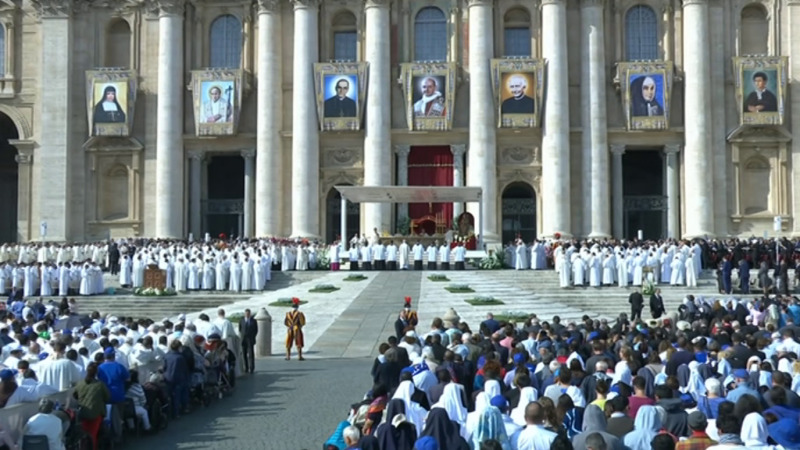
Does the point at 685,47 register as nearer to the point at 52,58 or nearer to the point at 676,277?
the point at 676,277

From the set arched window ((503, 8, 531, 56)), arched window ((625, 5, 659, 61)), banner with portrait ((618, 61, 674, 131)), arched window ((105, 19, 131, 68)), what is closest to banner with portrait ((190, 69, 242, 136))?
arched window ((105, 19, 131, 68))

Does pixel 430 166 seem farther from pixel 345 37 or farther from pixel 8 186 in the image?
pixel 8 186

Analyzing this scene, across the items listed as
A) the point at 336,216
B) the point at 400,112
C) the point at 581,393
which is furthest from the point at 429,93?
the point at 581,393

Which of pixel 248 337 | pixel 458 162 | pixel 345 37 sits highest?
pixel 345 37

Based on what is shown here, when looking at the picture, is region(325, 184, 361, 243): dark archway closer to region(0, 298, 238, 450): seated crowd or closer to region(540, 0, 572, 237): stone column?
region(540, 0, 572, 237): stone column

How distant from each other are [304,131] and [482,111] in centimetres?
969

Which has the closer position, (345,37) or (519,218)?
(519,218)

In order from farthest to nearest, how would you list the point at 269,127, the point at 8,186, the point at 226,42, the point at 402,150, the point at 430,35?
the point at 8,186 < the point at 226,42 < the point at 430,35 < the point at 402,150 < the point at 269,127

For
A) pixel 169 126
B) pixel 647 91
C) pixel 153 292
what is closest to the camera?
pixel 153 292

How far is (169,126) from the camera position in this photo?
2078 inches

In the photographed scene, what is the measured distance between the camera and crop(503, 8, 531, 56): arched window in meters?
54.0

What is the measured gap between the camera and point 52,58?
53.8 m

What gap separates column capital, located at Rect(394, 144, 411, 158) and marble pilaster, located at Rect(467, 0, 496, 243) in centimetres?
379

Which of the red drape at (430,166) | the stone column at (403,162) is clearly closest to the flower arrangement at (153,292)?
the stone column at (403,162)
